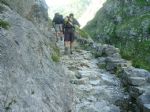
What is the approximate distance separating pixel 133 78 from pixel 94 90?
163 centimetres

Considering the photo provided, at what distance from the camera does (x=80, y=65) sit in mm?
18312

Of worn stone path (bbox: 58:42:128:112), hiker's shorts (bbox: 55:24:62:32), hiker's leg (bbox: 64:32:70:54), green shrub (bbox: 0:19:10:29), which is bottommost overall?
worn stone path (bbox: 58:42:128:112)

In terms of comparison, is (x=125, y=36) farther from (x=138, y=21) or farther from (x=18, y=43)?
(x=18, y=43)

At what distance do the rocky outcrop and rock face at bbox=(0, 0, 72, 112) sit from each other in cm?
234

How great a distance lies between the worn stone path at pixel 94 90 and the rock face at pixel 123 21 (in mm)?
68155

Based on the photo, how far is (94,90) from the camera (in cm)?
1333

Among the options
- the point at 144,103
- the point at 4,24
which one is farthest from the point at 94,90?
the point at 4,24

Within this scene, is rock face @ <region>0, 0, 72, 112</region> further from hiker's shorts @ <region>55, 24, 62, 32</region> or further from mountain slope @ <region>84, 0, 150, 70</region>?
mountain slope @ <region>84, 0, 150, 70</region>

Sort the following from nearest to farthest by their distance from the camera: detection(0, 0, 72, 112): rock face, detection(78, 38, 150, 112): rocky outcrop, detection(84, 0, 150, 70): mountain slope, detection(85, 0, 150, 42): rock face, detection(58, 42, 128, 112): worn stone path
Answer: detection(0, 0, 72, 112): rock face
detection(78, 38, 150, 112): rocky outcrop
detection(58, 42, 128, 112): worn stone path
detection(84, 0, 150, 70): mountain slope
detection(85, 0, 150, 42): rock face

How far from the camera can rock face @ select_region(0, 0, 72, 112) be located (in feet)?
20.6

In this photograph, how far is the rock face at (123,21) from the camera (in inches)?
3350

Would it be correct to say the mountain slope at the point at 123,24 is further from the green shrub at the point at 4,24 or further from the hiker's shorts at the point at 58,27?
the green shrub at the point at 4,24

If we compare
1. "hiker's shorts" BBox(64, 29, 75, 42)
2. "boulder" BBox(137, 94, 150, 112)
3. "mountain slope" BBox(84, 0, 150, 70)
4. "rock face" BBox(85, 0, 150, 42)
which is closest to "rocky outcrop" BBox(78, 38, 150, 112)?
"boulder" BBox(137, 94, 150, 112)

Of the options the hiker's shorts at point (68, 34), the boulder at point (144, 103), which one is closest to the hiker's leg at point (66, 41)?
the hiker's shorts at point (68, 34)
